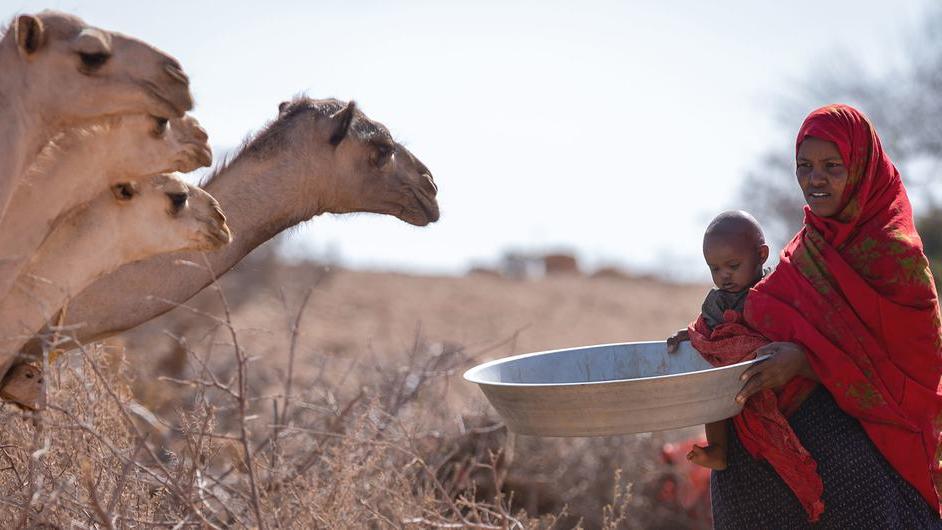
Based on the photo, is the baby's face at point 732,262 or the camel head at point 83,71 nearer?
the camel head at point 83,71

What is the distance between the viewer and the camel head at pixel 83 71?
11.9 feet

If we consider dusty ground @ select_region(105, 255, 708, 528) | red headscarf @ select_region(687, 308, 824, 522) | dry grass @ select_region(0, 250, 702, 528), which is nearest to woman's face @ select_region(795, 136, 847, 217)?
red headscarf @ select_region(687, 308, 824, 522)

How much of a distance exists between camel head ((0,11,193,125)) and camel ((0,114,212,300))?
164 millimetres

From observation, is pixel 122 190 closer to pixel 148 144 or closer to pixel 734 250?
pixel 148 144

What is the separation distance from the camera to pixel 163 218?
4168 millimetres

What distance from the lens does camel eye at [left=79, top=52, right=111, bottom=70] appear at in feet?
12.0

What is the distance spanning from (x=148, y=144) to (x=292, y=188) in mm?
1744

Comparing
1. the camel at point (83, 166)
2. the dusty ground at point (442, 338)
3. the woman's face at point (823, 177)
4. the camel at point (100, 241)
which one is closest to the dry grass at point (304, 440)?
the dusty ground at point (442, 338)

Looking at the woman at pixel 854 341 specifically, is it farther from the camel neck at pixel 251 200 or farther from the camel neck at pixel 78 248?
the camel neck at pixel 251 200

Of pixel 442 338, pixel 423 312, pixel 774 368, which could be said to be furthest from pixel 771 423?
pixel 423 312

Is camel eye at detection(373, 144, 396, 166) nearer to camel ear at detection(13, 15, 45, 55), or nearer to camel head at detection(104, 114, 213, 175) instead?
camel head at detection(104, 114, 213, 175)

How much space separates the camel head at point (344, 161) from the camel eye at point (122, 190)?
1.60m

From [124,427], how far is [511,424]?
2.14 m

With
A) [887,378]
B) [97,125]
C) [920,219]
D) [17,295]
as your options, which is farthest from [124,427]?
[920,219]
